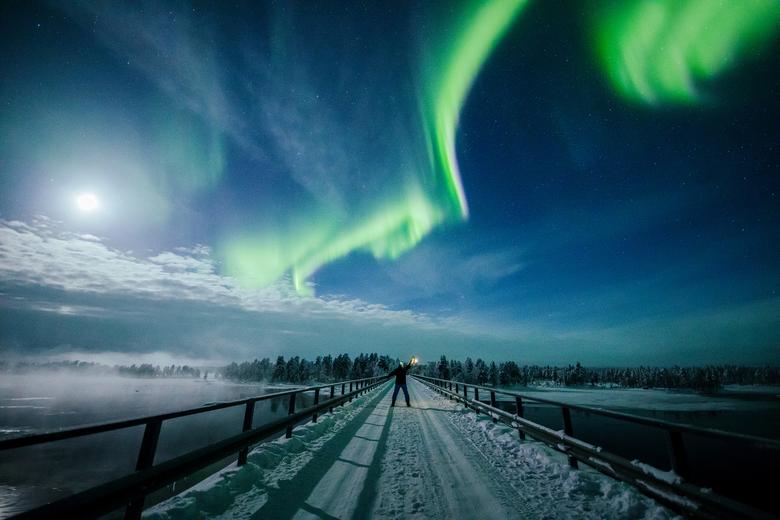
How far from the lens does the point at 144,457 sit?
11.9 feet

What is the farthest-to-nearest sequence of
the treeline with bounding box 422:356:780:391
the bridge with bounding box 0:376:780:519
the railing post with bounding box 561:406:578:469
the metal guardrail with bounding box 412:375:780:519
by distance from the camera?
the treeline with bounding box 422:356:780:391, the railing post with bounding box 561:406:578:469, the bridge with bounding box 0:376:780:519, the metal guardrail with bounding box 412:375:780:519

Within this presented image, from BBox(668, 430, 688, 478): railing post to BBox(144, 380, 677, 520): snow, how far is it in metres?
0.57

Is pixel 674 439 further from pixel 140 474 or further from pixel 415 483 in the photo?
pixel 140 474

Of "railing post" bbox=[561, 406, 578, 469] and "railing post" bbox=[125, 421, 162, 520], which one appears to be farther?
"railing post" bbox=[561, 406, 578, 469]

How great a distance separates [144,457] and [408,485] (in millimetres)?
3735

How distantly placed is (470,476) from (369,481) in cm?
177

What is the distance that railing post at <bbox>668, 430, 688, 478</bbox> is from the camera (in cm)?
389

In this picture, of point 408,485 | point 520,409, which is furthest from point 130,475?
point 520,409

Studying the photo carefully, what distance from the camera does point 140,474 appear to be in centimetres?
331

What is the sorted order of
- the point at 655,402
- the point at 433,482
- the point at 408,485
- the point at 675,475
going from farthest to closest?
the point at 655,402 < the point at 433,482 < the point at 408,485 < the point at 675,475

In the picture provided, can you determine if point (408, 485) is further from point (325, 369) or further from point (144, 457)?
point (325, 369)

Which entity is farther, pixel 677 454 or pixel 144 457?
pixel 677 454

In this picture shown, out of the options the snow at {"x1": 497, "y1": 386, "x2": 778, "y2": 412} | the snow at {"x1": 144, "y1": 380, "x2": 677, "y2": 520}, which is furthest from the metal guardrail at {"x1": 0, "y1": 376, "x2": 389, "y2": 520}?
the snow at {"x1": 497, "y1": 386, "x2": 778, "y2": 412}

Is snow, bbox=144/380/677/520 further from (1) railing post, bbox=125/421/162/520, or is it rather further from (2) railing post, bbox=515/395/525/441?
(1) railing post, bbox=125/421/162/520
